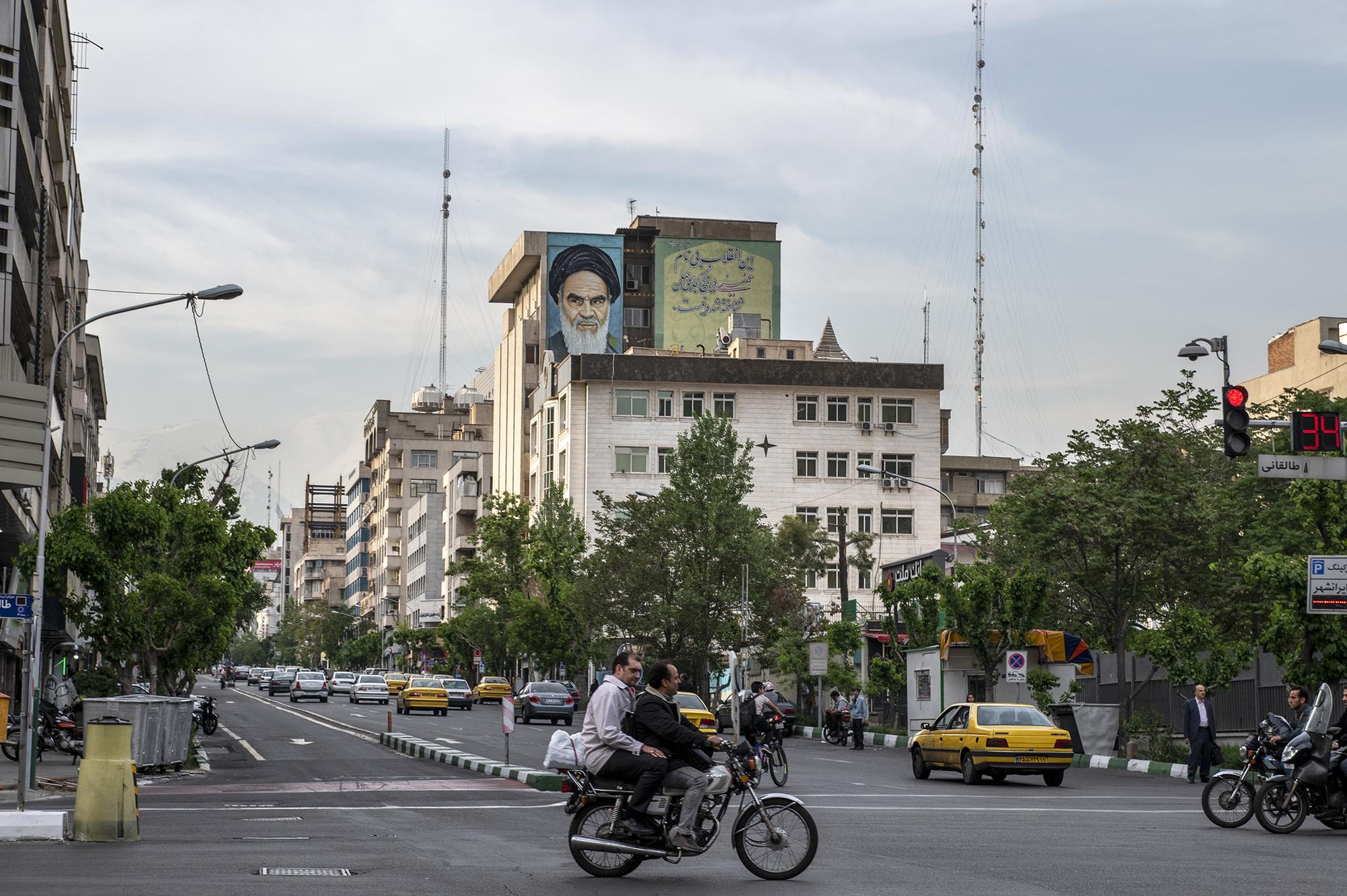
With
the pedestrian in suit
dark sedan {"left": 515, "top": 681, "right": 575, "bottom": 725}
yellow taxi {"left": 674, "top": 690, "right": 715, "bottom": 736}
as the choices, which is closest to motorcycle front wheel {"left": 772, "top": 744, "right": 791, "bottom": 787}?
the pedestrian in suit

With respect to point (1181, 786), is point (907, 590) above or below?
above

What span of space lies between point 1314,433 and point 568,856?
14301 mm

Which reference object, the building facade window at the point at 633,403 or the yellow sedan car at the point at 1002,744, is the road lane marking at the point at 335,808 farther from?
the building facade window at the point at 633,403

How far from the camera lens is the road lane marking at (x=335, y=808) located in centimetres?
2073

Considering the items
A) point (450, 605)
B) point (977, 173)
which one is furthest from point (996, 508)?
point (450, 605)

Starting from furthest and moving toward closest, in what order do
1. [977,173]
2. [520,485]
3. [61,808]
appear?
[520,485]
[977,173]
[61,808]

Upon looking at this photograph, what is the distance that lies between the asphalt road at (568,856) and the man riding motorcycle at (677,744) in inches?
20.1

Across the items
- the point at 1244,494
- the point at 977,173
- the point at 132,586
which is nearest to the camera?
the point at 132,586

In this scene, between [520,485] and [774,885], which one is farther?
[520,485]

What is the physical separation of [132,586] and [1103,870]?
2326cm

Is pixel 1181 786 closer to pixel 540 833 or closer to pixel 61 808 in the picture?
pixel 540 833

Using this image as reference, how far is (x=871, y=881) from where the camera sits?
13.1 m

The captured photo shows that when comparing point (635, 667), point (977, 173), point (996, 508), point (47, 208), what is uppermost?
point (977, 173)

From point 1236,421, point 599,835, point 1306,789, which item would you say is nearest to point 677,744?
point 599,835
